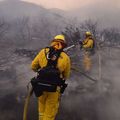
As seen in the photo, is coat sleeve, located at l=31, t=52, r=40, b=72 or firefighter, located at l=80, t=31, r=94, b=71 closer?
coat sleeve, located at l=31, t=52, r=40, b=72

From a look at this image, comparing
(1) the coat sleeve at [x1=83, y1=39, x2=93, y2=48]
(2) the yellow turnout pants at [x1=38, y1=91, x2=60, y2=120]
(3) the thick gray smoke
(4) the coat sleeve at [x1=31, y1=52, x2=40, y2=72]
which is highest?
(4) the coat sleeve at [x1=31, y1=52, x2=40, y2=72]

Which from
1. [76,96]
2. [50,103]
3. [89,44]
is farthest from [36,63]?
[89,44]

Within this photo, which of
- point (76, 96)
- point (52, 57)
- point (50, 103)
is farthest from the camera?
point (76, 96)

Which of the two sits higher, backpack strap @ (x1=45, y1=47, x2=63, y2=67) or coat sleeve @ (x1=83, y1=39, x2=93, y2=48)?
backpack strap @ (x1=45, y1=47, x2=63, y2=67)

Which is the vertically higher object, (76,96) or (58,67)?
(58,67)

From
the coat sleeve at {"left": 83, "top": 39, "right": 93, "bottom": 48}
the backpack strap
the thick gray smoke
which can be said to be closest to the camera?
the backpack strap

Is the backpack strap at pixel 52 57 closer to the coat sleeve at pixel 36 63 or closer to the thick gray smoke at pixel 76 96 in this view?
the coat sleeve at pixel 36 63

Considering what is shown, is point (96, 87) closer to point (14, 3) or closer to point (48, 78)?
point (48, 78)

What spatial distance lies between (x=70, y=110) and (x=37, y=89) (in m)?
1.73

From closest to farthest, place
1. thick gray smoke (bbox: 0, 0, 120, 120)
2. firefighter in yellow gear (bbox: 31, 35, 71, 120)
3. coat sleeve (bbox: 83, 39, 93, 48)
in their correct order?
firefighter in yellow gear (bbox: 31, 35, 71, 120)
thick gray smoke (bbox: 0, 0, 120, 120)
coat sleeve (bbox: 83, 39, 93, 48)

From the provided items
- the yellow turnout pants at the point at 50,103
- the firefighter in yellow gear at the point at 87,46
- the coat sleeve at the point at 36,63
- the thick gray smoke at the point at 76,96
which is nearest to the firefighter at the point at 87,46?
the firefighter in yellow gear at the point at 87,46

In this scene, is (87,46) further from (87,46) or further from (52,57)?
(52,57)

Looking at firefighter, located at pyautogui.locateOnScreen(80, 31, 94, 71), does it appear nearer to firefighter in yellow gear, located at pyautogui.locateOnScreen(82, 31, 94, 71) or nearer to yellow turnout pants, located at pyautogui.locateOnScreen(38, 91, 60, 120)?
firefighter in yellow gear, located at pyautogui.locateOnScreen(82, 31, 94, 71)

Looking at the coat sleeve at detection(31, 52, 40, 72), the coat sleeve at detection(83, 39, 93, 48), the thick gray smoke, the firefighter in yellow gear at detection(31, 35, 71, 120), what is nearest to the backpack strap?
the firefighter in yellow gear at detection(31, 35, 71, 120)
